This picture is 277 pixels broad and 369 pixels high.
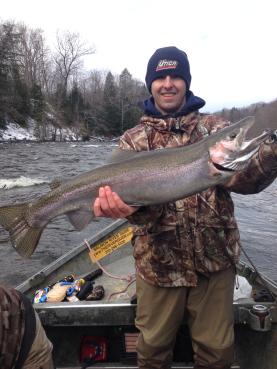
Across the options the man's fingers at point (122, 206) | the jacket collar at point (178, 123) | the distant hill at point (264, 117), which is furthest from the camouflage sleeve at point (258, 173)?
the man's fingers at point (122, 206)

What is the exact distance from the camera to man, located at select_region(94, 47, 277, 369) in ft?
10.6

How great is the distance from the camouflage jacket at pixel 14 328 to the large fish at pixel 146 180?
0.76 m

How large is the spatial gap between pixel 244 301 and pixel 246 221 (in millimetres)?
10113

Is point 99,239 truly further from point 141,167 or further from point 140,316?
point 141,167

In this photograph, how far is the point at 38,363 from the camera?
2.89 m

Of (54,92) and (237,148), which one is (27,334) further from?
(54,92)

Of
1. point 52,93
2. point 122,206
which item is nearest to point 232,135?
point 122,206

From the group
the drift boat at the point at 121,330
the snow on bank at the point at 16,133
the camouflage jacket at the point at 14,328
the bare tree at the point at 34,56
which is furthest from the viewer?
the bare tree at the point at 34,56

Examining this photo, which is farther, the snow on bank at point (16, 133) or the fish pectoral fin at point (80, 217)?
the snow on bank at point (16, 133)

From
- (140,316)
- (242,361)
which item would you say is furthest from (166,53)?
(242,361)

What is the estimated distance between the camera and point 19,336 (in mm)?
2705

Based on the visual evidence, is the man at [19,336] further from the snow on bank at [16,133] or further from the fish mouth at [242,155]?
the snow on bank at [16,133]

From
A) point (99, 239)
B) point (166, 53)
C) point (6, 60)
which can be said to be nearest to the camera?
point (166, 53)

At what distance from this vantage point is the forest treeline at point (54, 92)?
58688mm
